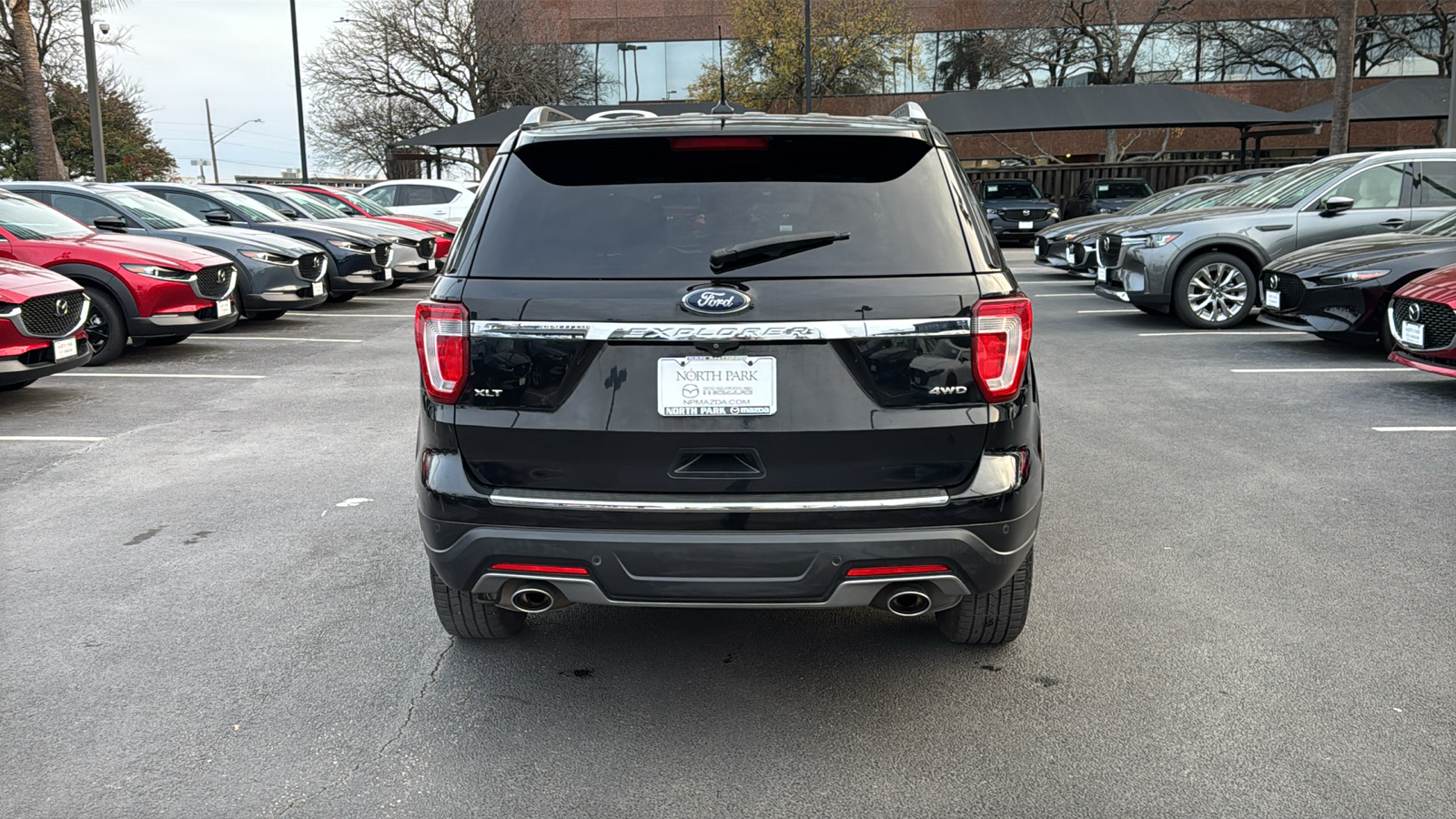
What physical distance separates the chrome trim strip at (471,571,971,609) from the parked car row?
669 centimetres

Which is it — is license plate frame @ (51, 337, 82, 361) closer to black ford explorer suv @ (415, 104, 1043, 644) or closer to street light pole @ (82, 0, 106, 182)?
black ford explorer suv @ (415, 104, 1043, 644)

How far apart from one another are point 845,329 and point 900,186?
0.55 m


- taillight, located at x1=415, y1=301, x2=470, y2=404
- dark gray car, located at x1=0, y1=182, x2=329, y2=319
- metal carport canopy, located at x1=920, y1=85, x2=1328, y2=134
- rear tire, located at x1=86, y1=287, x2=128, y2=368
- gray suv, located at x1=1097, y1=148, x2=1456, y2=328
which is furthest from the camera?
metal carport canopy, located at x1=920, y1=85, x2=1328, y2=134

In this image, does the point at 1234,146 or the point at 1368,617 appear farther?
the point at 1234,146

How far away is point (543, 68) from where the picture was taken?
135 feet

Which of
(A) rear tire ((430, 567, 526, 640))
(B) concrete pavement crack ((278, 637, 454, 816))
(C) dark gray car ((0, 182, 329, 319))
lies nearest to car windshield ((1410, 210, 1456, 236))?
(A) rear tire ((430, 567, 526, 640))

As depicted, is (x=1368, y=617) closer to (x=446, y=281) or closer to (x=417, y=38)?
(x=446, y=281)

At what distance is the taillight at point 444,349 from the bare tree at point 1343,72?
26.7m

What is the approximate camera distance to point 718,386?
3.04 meters

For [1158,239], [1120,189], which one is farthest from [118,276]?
[1120,189]

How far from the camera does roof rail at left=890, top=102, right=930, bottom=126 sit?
3.57 meters

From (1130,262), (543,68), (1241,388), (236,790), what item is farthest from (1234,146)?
(236,790)

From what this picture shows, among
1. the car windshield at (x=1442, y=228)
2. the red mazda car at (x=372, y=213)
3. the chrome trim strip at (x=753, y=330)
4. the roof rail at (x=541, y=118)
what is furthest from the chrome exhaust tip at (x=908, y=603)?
the red mazda car at (x=372, y=213)

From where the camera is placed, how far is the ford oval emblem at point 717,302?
303 centimetres
